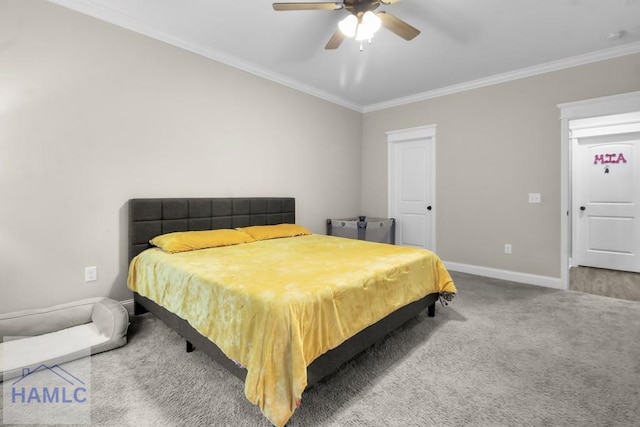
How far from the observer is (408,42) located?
303 centimetres

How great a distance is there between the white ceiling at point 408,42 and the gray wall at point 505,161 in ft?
0.68

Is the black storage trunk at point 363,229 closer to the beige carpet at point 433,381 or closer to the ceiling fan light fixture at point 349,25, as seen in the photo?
the beige carpet at point 433,381

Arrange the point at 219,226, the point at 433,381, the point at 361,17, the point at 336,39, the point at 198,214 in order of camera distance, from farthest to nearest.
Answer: the point at 219,226 → the point at 198,214 → the point at 336,39 → the point at 361,17 → the point at 433,381

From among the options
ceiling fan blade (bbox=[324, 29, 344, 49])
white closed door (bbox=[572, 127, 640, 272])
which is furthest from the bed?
white closed door (bbox=[572, 127, 640, 272])

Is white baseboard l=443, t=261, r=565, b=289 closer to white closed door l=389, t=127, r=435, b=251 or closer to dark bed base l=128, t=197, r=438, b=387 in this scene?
white closed door l=389, t=127, r=435, b=251

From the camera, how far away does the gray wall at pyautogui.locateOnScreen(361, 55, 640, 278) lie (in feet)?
11.3

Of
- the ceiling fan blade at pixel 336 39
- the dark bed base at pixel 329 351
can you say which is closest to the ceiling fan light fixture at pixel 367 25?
the ceiling fan blade at pixel 336 39

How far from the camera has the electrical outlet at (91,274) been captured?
252 centimetres

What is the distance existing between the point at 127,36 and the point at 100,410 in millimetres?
2936

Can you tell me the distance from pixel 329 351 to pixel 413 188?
3.73 metres

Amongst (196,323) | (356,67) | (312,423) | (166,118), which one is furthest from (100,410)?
(356,67)

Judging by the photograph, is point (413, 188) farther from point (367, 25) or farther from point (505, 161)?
point (367, 25)

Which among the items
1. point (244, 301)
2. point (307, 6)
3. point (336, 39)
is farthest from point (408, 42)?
point (244, 301)

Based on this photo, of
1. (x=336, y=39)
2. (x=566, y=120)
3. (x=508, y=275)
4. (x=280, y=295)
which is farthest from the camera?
(x=508, y=275)
